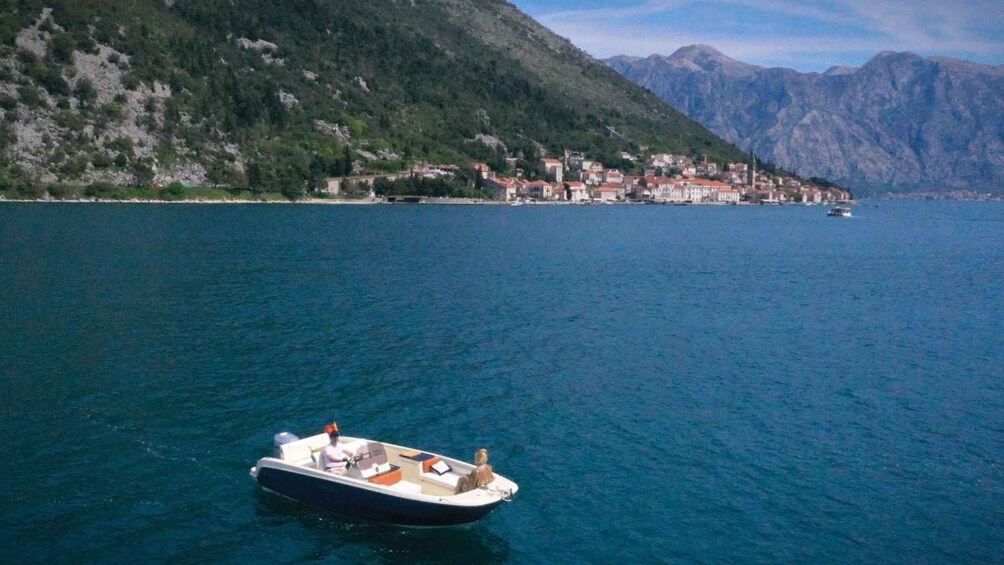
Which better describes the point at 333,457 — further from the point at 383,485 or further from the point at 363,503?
the point at 383,485

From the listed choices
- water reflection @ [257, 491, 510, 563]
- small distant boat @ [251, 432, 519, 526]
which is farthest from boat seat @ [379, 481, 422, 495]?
water reflection @ [257, 491, 510, 563]

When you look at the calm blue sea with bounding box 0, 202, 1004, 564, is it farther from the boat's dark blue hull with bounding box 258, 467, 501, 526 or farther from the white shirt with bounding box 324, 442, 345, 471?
the white shirt with bounding box 324, 442, 345, 471

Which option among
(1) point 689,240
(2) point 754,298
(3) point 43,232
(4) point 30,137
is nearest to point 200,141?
(4) point 30,137

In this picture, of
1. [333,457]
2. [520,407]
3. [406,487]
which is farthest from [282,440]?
[520,407]

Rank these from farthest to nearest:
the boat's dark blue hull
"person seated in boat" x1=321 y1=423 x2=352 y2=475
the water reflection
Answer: "person seated in boat" x1=321 y1=423 x2=352 y2=475 < the boat's dark blue hull < the water reflection

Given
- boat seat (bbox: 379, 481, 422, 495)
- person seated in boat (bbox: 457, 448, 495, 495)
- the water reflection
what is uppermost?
person seated in boat (bbox: 457, 448, 495, 495)

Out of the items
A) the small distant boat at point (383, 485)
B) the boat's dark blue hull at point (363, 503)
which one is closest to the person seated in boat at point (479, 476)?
the small distant boat at point (383, 485)
